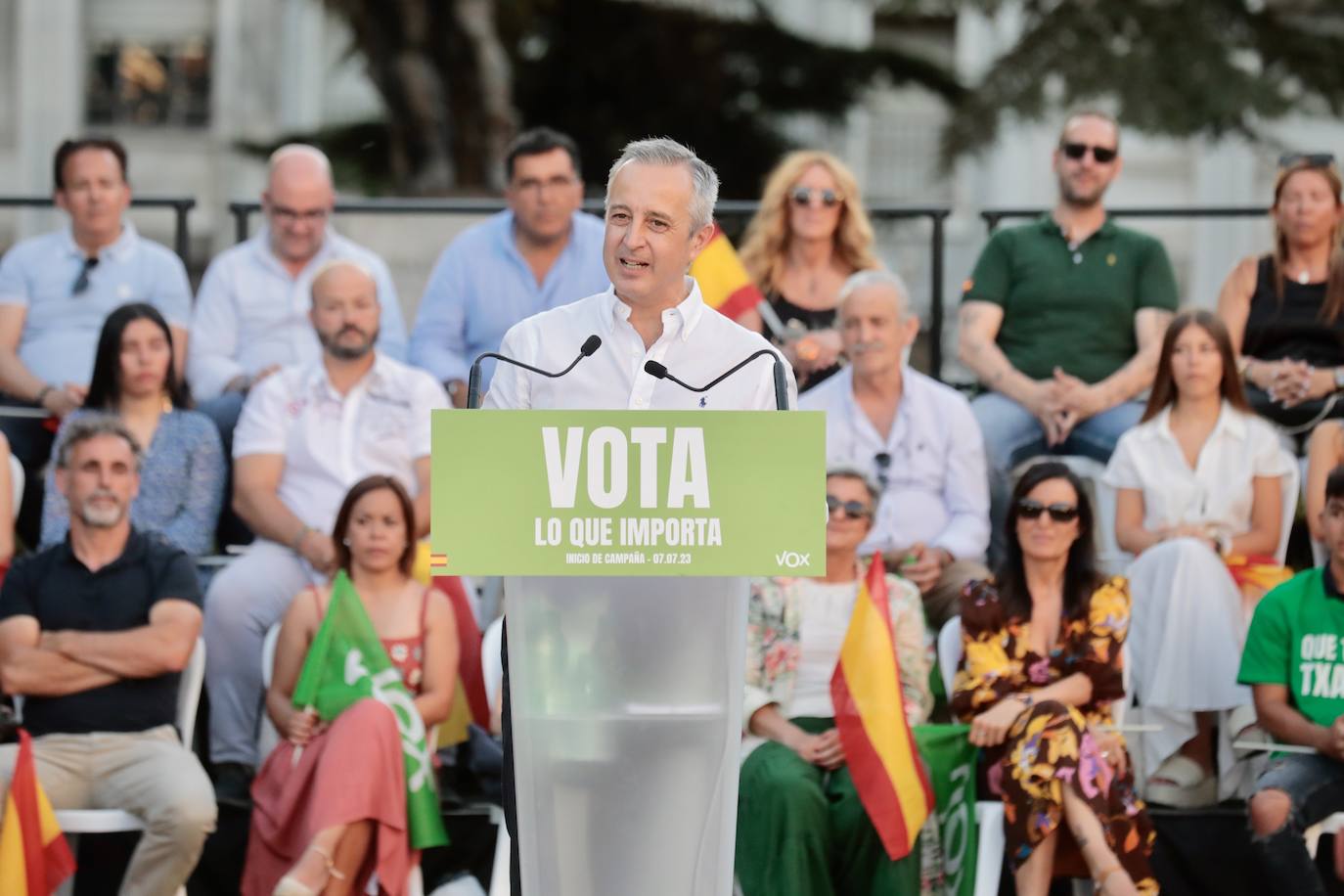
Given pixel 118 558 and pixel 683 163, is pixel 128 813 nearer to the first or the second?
pixel 118 558

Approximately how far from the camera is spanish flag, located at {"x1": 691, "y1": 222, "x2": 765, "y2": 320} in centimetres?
704

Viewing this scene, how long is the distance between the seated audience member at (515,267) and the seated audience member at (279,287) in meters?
0.17

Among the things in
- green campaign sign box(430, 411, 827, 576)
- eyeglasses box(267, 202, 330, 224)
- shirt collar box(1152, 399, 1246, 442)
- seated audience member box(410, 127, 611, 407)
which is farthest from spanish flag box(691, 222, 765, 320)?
green campaign sign box(430, 411, 827, 576)

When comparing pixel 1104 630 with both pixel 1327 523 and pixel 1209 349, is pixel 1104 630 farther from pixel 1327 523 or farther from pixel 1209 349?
pixel 1209 349

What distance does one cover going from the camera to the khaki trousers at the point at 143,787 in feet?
18.7

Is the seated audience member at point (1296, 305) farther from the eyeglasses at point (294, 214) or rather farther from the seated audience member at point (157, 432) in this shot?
the seated audience member at point (157, 432)

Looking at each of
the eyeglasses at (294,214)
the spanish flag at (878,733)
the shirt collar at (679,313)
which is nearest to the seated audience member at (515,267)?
the eyeglasses at (294,214)

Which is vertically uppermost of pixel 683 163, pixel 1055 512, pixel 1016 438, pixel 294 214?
pixel 294 214

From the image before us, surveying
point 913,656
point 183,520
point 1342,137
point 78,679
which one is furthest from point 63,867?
point 1342,137

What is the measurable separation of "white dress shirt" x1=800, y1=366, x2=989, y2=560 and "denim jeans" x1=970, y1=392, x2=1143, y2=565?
0.37 m

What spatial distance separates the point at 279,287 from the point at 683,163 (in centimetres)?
419

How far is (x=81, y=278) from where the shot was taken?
775 cm

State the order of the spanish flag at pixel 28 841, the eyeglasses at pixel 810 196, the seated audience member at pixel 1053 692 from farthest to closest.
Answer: the eyeglasses at pixel 810 196 < the seated audience member at pixel 1053 692 < the spanish flag at pixel 28 841

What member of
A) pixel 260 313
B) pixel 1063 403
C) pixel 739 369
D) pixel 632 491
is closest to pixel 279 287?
pixel 260 313
